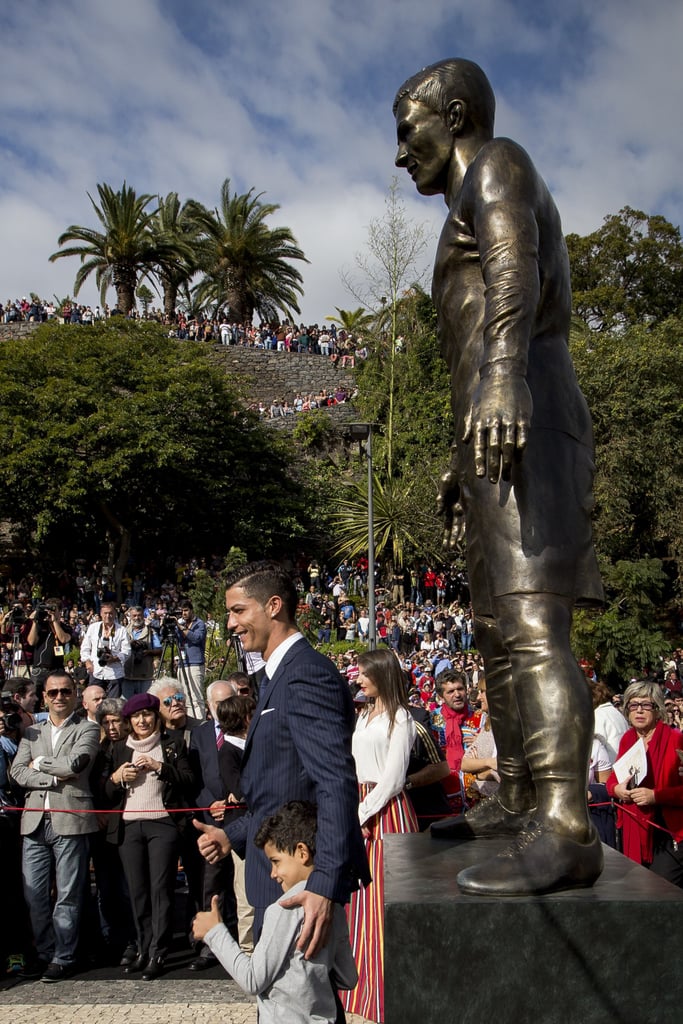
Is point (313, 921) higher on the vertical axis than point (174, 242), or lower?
A: lower

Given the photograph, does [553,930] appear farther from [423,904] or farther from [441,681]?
[441,681]

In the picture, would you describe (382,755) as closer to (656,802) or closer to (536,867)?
(656,802)

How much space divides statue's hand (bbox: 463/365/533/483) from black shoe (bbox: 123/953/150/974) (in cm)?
449

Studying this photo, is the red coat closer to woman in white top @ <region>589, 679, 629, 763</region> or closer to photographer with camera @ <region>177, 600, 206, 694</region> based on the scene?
Answer: woman in white top @ <region>589, 679, 629, 763</region>

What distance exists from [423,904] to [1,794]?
4521 mm

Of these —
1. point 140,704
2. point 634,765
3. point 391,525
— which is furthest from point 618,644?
point 140,704

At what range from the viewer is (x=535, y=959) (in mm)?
2299

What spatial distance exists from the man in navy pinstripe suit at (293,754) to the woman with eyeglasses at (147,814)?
9.84 feet

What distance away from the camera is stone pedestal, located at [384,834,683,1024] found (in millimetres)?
2281

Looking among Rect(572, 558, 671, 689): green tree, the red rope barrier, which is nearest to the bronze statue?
the red rope barrier

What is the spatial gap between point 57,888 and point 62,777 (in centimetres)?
67

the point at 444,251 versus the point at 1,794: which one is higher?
the point at 444,251

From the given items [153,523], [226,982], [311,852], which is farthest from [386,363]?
[311,852]

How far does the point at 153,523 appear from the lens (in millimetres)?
33000
